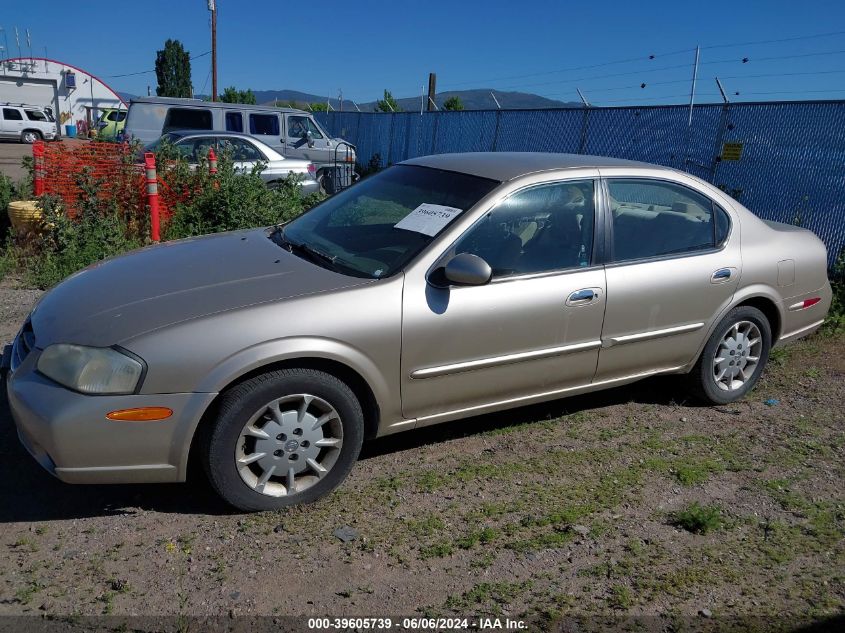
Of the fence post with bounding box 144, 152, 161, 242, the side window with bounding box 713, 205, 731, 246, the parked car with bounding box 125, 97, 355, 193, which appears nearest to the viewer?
the side window with bounding box 713, 205, 731, 246

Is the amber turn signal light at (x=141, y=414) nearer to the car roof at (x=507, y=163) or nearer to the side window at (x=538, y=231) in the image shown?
the side window at (x=538, y=231)

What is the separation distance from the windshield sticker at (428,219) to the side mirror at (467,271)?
28cm

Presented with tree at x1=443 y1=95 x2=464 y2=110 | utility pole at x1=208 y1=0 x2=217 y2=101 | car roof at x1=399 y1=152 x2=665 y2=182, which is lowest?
car roof at x1=399 y1=152 x2=665 y2=182

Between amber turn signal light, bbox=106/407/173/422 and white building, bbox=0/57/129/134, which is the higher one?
white building, bbox=0/57/129/134

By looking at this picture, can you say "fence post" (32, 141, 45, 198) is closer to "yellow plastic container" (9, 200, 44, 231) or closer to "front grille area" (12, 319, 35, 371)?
"yellow plastic container" (9, 200, 44, 231)

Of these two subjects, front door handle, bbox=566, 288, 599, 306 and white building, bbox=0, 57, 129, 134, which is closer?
front door handle, bbox=566, 288, 599, 306

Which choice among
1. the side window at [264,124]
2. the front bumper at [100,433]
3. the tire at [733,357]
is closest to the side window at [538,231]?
the tire at [733,357]

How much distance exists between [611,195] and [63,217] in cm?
580

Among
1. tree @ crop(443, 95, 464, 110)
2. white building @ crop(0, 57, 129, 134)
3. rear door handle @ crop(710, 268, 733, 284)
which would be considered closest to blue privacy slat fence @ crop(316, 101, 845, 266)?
rear door handle @ crop(710, 268, 733, 284)

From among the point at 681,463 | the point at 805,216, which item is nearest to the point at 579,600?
the point at 681,463

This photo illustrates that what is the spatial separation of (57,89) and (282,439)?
59.1m

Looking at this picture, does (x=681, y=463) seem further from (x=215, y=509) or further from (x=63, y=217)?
(x=63, y=217)

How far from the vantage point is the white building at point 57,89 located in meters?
51.5

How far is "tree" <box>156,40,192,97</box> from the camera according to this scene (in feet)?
199
